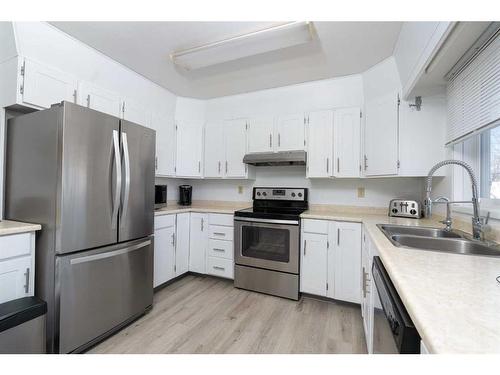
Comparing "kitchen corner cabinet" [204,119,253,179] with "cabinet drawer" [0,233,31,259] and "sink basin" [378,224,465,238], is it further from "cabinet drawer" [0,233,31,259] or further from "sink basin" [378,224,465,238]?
"cabinet drawer" [0,233,31,259]

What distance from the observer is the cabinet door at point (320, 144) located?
259 centimetres

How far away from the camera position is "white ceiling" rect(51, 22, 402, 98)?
1.78 m

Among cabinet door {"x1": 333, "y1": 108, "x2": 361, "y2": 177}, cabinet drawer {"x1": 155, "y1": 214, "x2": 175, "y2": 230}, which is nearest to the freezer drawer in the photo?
cabinet drawer {"x1": 155, "y1": 214, "x2": 175, "y2": 230}

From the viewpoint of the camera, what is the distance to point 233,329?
1896mm

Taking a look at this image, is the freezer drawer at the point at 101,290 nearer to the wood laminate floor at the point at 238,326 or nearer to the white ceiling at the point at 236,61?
the wood laminate floor at the point at 238,326

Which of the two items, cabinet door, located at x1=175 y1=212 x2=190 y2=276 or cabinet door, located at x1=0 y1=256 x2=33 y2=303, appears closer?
cabinet door, located at x1=0 y1=256 x2=33 y2=303

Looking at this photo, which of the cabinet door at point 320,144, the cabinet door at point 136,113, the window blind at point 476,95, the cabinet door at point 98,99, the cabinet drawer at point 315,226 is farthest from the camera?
the cabinet door at point 320,144

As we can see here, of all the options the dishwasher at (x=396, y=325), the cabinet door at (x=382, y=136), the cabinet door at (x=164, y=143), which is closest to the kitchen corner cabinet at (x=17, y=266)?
the cabinet door at (x=164, y=143)

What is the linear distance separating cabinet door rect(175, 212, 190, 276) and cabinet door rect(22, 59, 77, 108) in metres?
1.57

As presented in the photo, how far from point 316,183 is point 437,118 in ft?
4.31

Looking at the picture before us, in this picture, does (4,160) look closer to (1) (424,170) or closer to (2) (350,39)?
(2) (350,39)

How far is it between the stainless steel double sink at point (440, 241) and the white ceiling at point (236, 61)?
1518 millimetres

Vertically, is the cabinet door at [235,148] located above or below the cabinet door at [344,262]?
above

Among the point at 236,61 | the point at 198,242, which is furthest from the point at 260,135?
the point at 198,242
